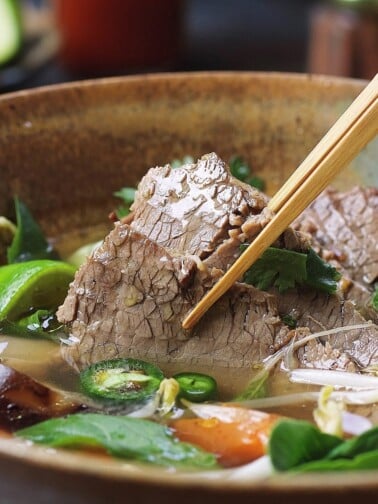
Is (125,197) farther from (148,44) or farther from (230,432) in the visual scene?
(148,44)

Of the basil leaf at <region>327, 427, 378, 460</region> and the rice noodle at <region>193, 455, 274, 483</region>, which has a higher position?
the basil leaf at <region>327, 427, 378, 460</region>

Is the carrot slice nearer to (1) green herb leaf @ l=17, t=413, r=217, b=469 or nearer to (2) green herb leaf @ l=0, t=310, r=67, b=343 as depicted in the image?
(1) green herb leaf @ l=17, t=413, r=217, b=469

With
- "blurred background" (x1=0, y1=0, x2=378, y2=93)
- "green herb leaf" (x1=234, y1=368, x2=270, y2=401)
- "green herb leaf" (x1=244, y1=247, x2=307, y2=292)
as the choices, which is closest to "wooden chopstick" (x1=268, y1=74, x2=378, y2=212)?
"green herb leaf" (x1=244, y1=247, x2=307, y2=292)

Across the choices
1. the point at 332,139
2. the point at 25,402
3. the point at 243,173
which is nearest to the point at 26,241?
the point at 243,173

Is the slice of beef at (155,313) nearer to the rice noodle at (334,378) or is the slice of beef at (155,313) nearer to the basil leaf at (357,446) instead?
the rice noodle at (334,378)

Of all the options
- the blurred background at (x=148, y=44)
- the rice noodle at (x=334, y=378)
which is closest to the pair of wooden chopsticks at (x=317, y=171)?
the rice noodle at (x=334, y=378)
